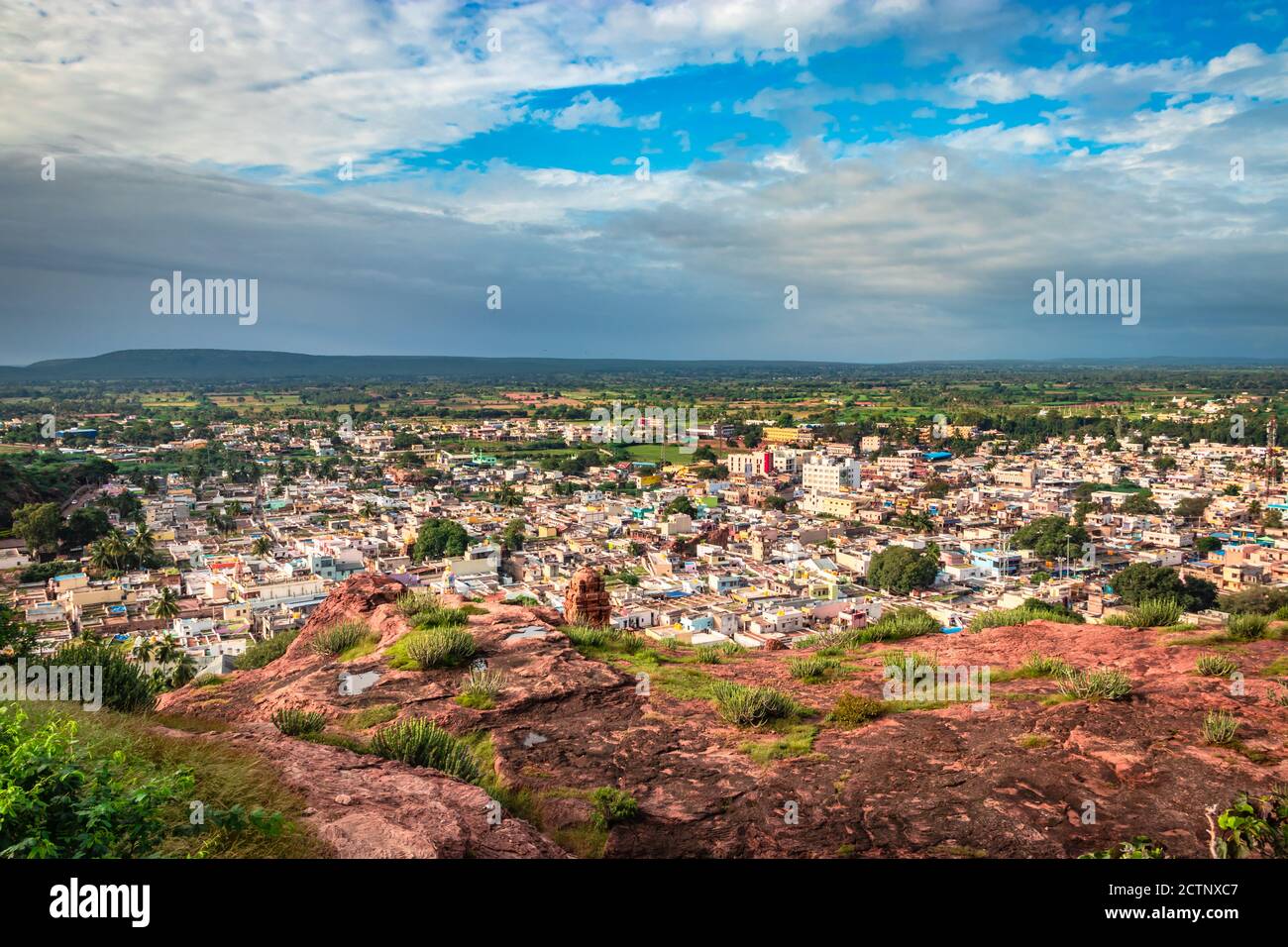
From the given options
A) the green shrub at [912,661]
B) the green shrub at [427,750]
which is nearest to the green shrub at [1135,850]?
the green shrub at [912,661]

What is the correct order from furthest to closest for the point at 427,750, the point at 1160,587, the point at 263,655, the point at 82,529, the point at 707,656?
the point at 82,529 → the point at 1160,587 → the point at 263,655 → the point at 707,656 → the point at 427,750

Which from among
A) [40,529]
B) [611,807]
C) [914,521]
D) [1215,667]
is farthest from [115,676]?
[914,521]

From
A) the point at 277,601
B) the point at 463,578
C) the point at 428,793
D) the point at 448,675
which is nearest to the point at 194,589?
the point at 277,601

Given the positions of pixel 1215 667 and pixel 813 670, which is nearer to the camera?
pixel 1215 667

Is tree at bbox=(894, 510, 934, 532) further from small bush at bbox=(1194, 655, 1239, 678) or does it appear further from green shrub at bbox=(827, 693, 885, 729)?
green shrub at bbox=(827, 693, 885, 729)

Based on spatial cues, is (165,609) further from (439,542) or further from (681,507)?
(681,507)

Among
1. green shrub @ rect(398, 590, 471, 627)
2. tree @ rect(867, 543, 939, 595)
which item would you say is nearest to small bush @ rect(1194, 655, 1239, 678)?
green shrub @ rect(398, 590, 471, 627)
